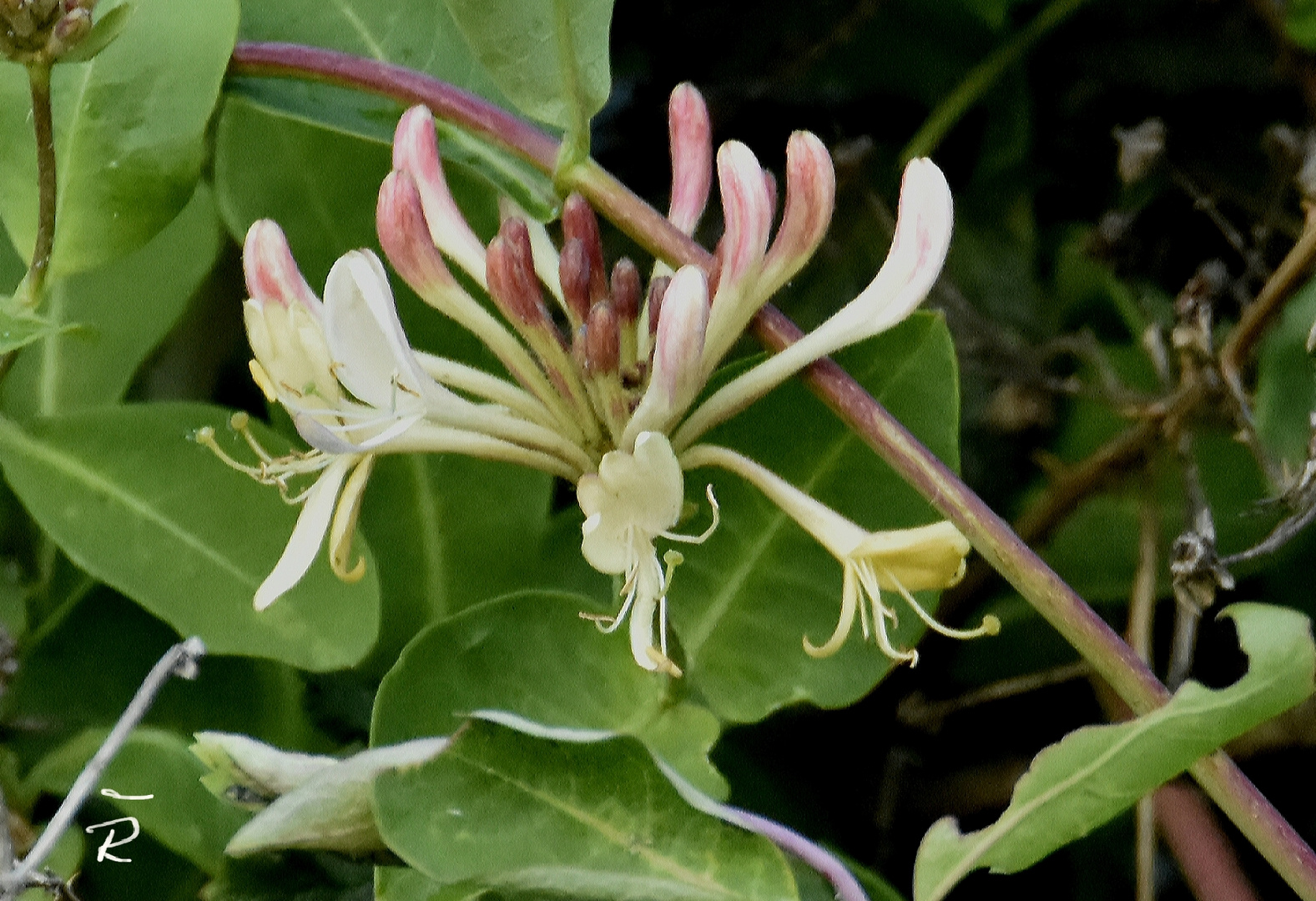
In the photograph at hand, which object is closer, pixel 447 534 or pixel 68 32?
pixel 68 32

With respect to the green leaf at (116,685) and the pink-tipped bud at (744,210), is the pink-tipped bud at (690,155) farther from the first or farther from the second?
the green leaf at (116,685)

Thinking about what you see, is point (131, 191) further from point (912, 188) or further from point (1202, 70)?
point (1202, 70)

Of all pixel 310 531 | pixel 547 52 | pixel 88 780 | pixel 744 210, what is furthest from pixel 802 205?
pixel 88 780

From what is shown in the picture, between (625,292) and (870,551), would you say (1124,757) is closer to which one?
(870,551)

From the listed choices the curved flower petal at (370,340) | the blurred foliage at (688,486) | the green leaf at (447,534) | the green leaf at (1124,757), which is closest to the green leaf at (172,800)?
the blurred foliage at (688,486)

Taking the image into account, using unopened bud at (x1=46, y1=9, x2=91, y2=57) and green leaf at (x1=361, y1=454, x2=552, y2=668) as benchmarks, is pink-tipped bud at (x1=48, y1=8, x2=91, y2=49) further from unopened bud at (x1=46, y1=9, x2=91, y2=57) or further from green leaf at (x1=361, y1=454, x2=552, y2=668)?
green leaf at (x1=361, y1=454, x2=552, y2=668)

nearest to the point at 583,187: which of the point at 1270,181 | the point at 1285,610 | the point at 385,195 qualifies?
the point at 385,195
